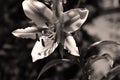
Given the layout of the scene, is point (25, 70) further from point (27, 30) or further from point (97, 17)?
point (27, 30)

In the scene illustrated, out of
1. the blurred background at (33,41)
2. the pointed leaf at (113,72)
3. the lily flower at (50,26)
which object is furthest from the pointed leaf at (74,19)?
the blurred background at (33,41)

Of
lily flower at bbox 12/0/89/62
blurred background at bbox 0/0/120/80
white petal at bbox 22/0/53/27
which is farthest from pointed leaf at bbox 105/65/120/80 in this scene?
blurred background at bbox 0/0/120/80

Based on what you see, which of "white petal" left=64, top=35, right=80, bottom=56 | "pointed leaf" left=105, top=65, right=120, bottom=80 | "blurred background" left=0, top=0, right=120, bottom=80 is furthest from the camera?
"blurred background" left=0, top=0, right=120, bottom=80

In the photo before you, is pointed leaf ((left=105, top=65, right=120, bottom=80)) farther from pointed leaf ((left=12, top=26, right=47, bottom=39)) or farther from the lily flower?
pointed leaf ((left=12, top=26, right=47, bottom=39))

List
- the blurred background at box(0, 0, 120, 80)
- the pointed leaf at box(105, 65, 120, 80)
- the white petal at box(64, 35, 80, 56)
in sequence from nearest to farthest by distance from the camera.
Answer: the white petal at box(64, 35, 80, 56) → the pointed leaf at box(105, 65, 120, 80) → the blurred background at box(0, 0, 120, 80)

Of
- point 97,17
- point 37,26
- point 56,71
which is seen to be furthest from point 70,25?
point 97,17
